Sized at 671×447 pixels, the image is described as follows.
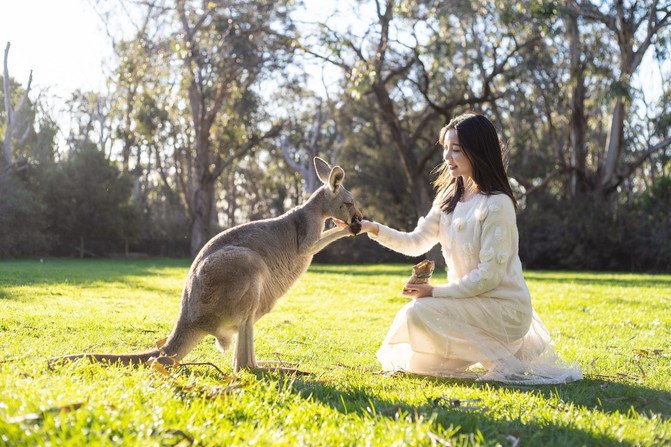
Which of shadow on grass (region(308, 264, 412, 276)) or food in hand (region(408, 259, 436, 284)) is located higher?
food in hand (region(408, 259, 436, 284))

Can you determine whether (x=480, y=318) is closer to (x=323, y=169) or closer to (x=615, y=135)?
(x=323, y=169)

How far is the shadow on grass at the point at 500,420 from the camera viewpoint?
3088mm

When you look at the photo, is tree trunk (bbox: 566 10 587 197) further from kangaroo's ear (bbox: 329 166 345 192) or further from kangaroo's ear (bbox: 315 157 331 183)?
kangaroo's ear (bbox: 329 166 345 192)

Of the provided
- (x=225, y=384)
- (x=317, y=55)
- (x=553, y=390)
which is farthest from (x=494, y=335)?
(x=317, y=55)

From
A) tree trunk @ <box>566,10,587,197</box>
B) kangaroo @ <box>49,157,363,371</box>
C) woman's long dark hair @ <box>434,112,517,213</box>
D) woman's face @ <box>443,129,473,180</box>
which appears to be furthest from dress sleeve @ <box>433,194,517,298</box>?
tree trunk @ <box>566,10,587,197</box>

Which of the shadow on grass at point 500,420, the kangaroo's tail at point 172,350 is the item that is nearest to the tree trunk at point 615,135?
the shadow on grass at point 500,420

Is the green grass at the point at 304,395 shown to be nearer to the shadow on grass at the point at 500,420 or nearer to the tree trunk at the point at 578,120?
the shadow on grass at the point at 500,420

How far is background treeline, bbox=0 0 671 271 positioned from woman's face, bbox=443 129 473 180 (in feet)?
38.4

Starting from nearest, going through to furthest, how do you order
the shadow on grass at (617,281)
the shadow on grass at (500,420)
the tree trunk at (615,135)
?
the shadow on grass at (500,420) < the shadow on grass at (617,281) < the tree trunk at (615,135)

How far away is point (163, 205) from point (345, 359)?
44.3m

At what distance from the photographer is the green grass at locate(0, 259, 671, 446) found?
271 cm

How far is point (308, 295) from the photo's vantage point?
40.1ft

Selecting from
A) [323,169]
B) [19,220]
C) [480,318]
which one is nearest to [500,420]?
[480,318]

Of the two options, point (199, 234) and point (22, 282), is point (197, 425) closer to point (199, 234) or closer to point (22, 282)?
point (22, 282)
